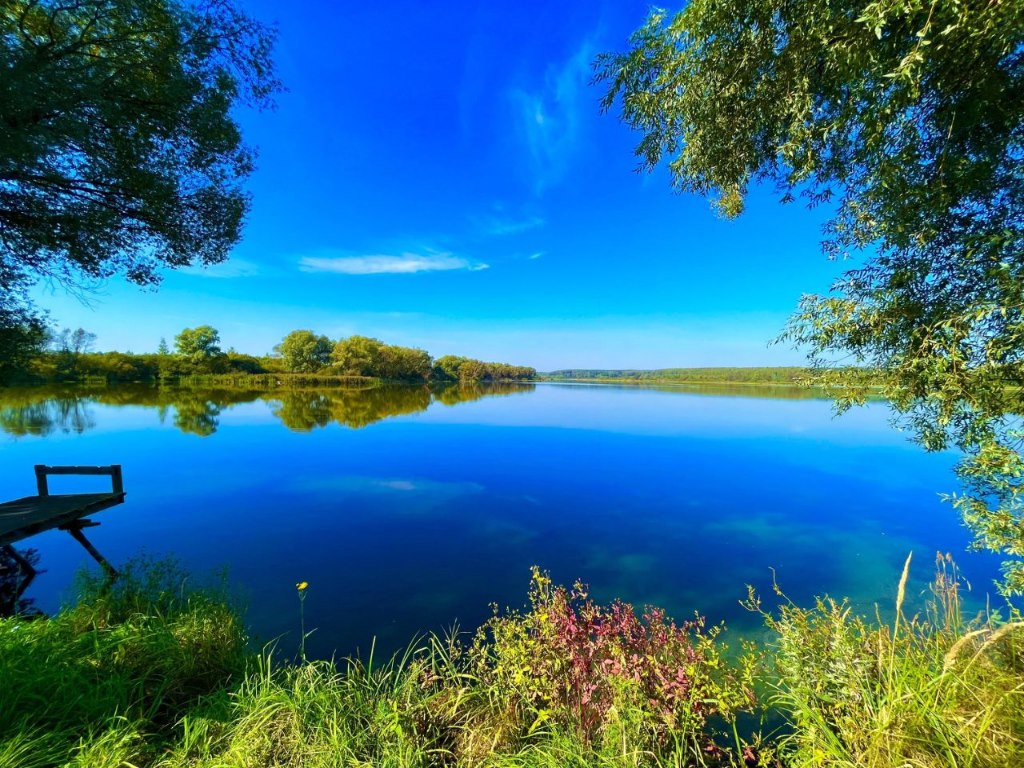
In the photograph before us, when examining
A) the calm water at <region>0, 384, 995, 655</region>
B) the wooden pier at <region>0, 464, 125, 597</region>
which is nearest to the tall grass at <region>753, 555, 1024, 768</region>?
the calm water at <region>0, 384, 995, 655</region>

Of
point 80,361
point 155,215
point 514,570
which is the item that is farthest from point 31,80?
point 80,361

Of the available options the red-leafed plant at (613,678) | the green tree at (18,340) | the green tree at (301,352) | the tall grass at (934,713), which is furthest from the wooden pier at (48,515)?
the green tree at (301,352)

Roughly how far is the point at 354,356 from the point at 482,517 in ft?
233

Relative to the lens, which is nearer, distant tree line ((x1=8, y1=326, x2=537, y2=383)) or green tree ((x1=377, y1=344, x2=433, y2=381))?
distant tree line ((x1=8, y1=326, x2=537, y2=383))

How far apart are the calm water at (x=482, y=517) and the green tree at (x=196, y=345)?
52.8 m

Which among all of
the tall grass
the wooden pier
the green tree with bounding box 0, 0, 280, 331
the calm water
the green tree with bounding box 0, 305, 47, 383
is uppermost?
the green tree with bounding box 0, 0, 280, 331

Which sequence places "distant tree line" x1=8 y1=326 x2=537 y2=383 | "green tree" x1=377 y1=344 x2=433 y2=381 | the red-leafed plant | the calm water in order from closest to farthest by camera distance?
the red-leafed plant
the calm water
"distant tree line" x1=8 y1=326 x2=537 y2=383
"green tree" x1=377 y1=344 x2=433 y2=381

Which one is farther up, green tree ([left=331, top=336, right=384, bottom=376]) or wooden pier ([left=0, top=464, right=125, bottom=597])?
green tree ([left=331, top=336, right=384, bottom=376])

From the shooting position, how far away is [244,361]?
2862 inches

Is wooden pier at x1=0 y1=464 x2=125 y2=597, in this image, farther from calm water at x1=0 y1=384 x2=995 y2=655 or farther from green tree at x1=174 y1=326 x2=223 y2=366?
green tree at x1=174 y1=326 x2=223 y2=366

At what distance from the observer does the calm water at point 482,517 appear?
6395 millimetres

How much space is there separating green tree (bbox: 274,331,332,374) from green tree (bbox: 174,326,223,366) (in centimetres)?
1100

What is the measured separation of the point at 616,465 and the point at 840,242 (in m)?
12.1

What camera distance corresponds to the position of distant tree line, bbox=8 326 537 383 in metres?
54.9
